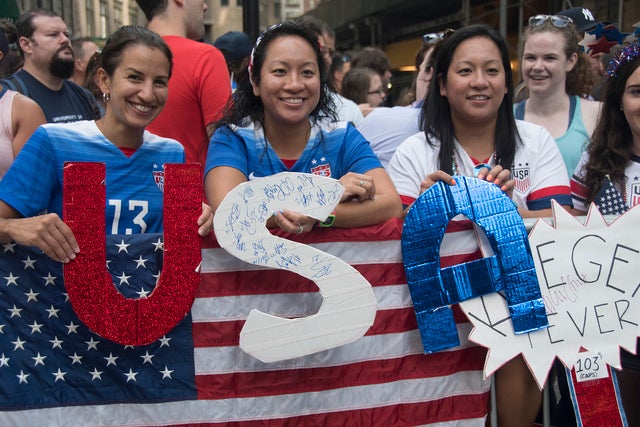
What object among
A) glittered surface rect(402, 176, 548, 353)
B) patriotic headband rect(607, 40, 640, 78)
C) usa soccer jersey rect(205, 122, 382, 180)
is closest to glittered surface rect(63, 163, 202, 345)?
usa soccer jersey rect(205, 122, 382, 180)

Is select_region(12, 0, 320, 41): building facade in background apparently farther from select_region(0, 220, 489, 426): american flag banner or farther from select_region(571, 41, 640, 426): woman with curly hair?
select_region(0, 220, 489, 426): american flag banner

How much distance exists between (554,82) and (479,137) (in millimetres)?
1260

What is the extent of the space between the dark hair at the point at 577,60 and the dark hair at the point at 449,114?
122 centimetres

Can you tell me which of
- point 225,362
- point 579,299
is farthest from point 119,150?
point 579,299

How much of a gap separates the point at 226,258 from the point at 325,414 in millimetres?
759

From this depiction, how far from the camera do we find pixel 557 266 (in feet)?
8.75

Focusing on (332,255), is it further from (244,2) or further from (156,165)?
(244,2)

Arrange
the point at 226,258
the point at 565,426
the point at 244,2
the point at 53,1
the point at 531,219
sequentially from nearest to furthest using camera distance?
the point at 226,258
the point at 531,219
the point at 565,426
the point at 244,2
the point at 53,1

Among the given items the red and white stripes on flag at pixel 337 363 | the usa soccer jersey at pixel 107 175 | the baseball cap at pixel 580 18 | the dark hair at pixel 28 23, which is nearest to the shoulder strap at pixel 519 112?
the baseball cap at pixel 580 18

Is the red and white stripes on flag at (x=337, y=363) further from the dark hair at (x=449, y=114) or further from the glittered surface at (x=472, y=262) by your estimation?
the dark hair at (x=449, y=114)

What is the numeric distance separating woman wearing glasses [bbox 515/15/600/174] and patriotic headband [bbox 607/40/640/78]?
2.17ft

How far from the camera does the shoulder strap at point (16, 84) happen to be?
15.4 ft

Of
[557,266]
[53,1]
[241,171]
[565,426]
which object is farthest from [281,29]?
[53,1]

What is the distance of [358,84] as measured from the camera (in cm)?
661
